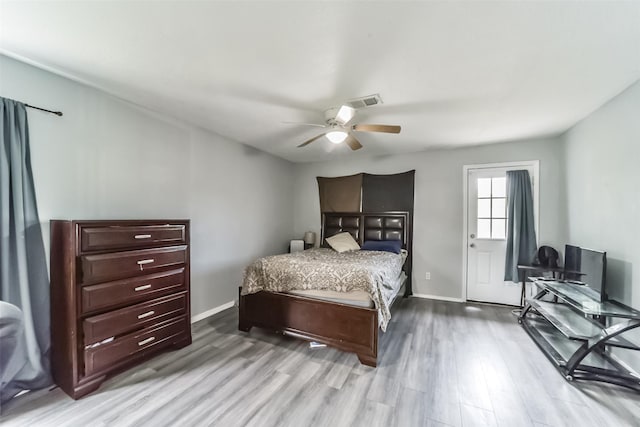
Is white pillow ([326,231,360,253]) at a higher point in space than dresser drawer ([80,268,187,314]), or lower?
higher

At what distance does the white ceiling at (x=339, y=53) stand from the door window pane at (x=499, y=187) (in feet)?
4.13

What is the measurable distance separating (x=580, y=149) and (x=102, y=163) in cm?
540

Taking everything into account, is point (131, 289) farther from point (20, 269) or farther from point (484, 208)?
point (484, 208)

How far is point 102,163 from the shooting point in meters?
2.52

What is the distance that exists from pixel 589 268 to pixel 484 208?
1666 millimetres

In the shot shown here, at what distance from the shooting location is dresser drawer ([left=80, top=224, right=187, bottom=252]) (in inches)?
79.0

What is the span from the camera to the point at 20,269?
1.93 meters

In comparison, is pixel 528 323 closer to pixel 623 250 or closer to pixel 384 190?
pixel 623 250

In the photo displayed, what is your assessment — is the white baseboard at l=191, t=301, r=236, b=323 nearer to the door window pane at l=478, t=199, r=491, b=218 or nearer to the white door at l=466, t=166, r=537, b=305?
the white door at l=466, t=166, r=537, b=305

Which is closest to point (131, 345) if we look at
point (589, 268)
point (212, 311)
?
point (212, 311)

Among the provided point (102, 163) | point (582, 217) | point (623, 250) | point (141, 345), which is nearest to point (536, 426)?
point (623, 250)

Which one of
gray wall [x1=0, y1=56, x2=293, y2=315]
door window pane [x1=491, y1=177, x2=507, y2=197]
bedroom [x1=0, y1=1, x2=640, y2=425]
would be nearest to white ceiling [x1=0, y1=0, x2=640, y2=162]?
bedroom [x1=0, y1=1, x2=640, y2=425]

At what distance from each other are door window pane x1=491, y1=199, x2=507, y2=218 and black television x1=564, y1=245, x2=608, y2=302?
3.16ft

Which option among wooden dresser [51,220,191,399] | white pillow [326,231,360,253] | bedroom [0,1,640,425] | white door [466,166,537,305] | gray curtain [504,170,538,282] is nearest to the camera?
bedroom [0,1,640,425]
